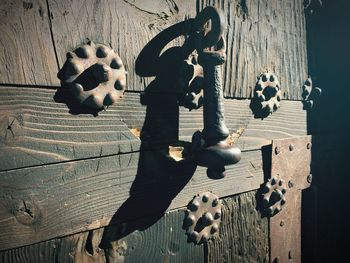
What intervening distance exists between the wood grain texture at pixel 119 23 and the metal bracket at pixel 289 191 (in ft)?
2.06

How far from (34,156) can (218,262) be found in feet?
2.40

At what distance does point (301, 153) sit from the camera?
123cm

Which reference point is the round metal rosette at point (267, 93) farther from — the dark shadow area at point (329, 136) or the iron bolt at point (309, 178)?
the iron bolt at point (309, 178)

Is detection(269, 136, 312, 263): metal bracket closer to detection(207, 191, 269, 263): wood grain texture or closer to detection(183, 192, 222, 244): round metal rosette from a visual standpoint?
detection(207, 191, 269, 263): wood grain texture

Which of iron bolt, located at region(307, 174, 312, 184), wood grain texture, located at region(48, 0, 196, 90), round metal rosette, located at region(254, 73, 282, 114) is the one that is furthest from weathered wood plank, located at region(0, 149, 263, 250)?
iron bolt, located at region(307, 174, 312, 184)

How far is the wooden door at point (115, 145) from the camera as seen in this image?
1.92 feet

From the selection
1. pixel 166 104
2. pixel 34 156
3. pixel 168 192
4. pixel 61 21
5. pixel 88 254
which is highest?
pixel 61 21

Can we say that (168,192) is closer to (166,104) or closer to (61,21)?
(166,104)

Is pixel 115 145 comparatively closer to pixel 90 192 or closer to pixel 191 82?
pixel 90 192

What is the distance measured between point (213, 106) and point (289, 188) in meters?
0.68

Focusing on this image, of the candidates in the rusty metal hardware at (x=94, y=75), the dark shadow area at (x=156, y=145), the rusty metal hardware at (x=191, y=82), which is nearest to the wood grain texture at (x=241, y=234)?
the dark shadow area at (x=156, y=145)

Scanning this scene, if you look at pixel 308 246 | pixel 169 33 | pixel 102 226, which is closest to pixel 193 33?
pixel 169 33

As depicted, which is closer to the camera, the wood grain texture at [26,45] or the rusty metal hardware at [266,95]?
the wood grain texture at [26,45]

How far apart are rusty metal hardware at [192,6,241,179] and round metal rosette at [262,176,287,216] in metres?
0.44
